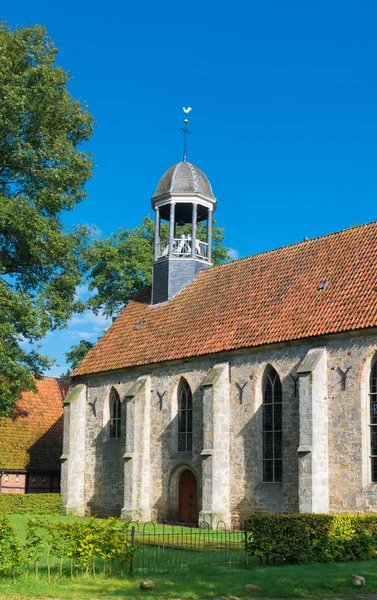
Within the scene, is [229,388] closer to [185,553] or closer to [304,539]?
[185,553]

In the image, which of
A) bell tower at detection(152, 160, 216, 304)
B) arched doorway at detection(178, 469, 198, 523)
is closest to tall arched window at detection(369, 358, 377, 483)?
arched doorway at detection(178, 469, 198, 523)

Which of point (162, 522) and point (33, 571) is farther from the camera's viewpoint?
point (162, 522)

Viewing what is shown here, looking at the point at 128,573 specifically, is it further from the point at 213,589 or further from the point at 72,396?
the point at 72,396

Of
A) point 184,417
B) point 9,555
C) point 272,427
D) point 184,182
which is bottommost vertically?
point 9,555

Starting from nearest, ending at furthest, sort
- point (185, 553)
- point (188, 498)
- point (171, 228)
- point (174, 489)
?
point (185, 553)
point (188, 498)
point (174, 489)
point (171, 228)

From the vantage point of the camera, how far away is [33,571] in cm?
1444

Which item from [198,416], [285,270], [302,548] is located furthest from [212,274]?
[302,548]

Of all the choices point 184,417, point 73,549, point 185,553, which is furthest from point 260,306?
point 73,549

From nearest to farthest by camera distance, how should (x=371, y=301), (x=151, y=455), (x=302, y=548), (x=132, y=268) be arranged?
(x=302, y=548), (x=371, y=301), (x=151, y=455), (x=132, y=268)

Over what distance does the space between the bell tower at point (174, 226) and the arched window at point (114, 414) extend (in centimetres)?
481

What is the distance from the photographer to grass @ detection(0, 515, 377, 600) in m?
12.4

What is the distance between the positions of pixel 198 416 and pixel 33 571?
559 inches

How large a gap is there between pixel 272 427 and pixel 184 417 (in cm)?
497

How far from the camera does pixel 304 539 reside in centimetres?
1683
